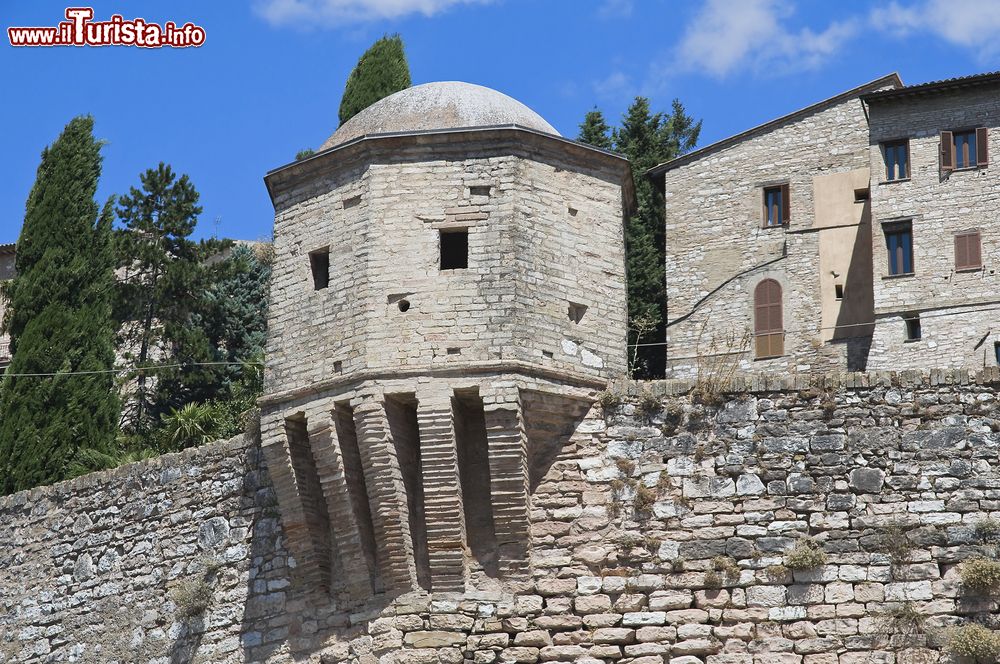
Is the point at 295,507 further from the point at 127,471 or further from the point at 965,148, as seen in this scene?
the point at 965,148

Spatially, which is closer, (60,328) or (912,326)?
(60,328)

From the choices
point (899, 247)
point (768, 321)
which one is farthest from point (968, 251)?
point (768, 321)

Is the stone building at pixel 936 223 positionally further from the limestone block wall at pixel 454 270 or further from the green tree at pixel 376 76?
the limestone block wall at pixel 454 270

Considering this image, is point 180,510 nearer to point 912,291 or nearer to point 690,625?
point 690,625

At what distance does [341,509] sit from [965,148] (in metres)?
15.7

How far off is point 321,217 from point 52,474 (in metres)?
7.66

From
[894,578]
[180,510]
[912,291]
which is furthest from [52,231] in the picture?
[894,578]

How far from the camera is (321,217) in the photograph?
20531 millimetres

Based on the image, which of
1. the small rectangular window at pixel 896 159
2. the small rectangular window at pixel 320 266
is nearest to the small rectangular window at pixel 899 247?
the small rectangular window at pixel 896 159

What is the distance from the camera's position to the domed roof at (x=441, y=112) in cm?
2042

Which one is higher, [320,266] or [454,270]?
[320,266]

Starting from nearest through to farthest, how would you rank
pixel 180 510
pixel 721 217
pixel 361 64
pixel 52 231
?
pixel 180 510 < pixel 52 231 < pixel 721 217 < pixel 361 64

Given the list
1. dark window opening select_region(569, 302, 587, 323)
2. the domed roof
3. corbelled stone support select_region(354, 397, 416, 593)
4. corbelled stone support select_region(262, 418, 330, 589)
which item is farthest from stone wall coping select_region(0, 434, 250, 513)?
dark window opening select_region(569, 302, 587, 323)

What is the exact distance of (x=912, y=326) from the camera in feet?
101
